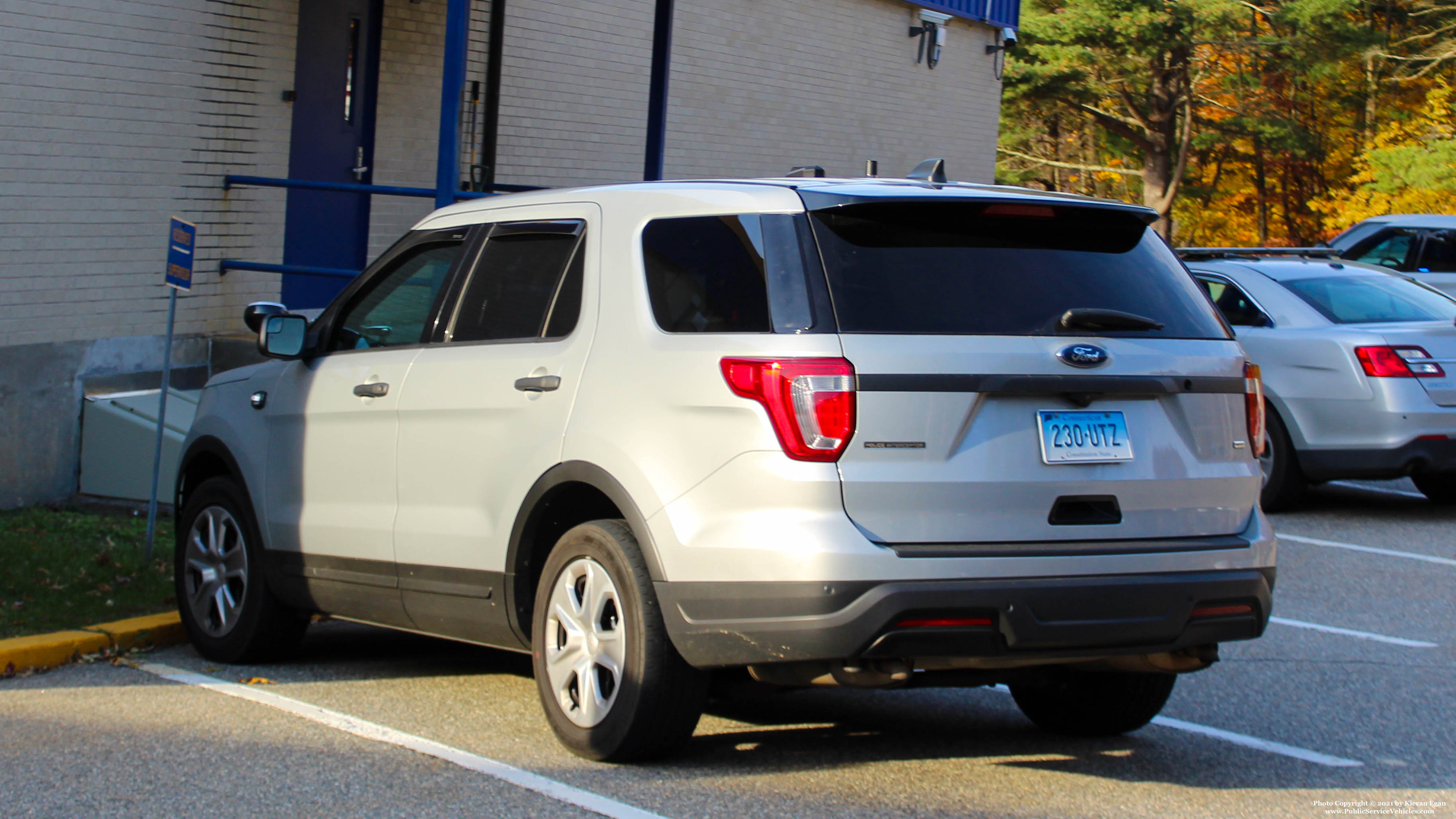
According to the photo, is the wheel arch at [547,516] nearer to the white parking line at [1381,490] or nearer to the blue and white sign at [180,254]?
the blue and white sign at [180,254]

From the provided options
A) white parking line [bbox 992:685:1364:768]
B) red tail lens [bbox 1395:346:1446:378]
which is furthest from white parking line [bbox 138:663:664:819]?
red tail lens [bbox 1395:346:1446:378]

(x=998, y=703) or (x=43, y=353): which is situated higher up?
(x=43, y=353)

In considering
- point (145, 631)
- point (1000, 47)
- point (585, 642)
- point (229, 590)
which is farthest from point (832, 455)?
point (1000, 47)

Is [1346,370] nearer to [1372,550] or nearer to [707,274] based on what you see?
[1372,550]

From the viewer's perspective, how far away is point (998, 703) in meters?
6.18

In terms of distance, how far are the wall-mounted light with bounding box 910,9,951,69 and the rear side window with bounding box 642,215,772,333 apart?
50.1 ft

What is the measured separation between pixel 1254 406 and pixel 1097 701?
120 centimetres

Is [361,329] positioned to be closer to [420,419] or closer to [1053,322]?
[420,419]

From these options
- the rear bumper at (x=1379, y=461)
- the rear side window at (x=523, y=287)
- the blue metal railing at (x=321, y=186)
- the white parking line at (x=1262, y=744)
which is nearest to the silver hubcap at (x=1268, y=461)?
the rear bumper at (x=1379, y=461)

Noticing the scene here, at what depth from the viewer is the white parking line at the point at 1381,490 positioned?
12.3 m

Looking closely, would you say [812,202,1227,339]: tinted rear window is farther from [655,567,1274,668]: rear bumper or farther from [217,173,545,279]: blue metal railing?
[217,173,545,279]: blue metal railing

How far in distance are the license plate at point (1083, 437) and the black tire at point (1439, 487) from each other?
7.92 metres

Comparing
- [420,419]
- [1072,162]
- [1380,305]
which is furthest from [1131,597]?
[1072,162]

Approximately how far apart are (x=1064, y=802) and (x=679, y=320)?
185 centimetres
